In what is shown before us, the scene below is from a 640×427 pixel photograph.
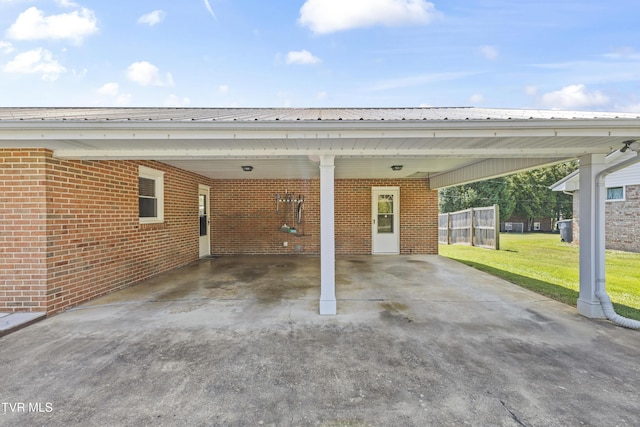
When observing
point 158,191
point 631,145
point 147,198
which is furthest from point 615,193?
point 147,198

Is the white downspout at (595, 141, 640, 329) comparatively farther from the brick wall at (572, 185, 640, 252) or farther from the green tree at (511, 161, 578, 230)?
the green tree at (511, 161, 578, 230)

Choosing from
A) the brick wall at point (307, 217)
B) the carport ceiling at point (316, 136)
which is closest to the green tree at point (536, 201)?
the brick wall at point (307, 217)

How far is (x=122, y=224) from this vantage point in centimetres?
518

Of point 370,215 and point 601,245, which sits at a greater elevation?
point 370,215

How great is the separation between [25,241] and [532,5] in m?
11.3

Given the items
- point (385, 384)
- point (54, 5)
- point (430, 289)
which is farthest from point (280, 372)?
point (54, 5)

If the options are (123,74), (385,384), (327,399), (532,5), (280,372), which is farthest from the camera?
(123,74)

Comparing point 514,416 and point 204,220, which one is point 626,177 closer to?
point 514,416

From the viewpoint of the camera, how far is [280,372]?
8.16ft

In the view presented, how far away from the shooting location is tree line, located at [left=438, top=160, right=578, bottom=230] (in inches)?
986

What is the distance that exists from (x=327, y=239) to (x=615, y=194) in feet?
40.6

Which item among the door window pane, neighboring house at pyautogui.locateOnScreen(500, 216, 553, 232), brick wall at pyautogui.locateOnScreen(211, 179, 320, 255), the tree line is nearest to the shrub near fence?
the door window pane

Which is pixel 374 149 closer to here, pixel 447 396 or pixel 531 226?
pixel 447 396

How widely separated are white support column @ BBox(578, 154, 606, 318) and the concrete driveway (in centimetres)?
24
